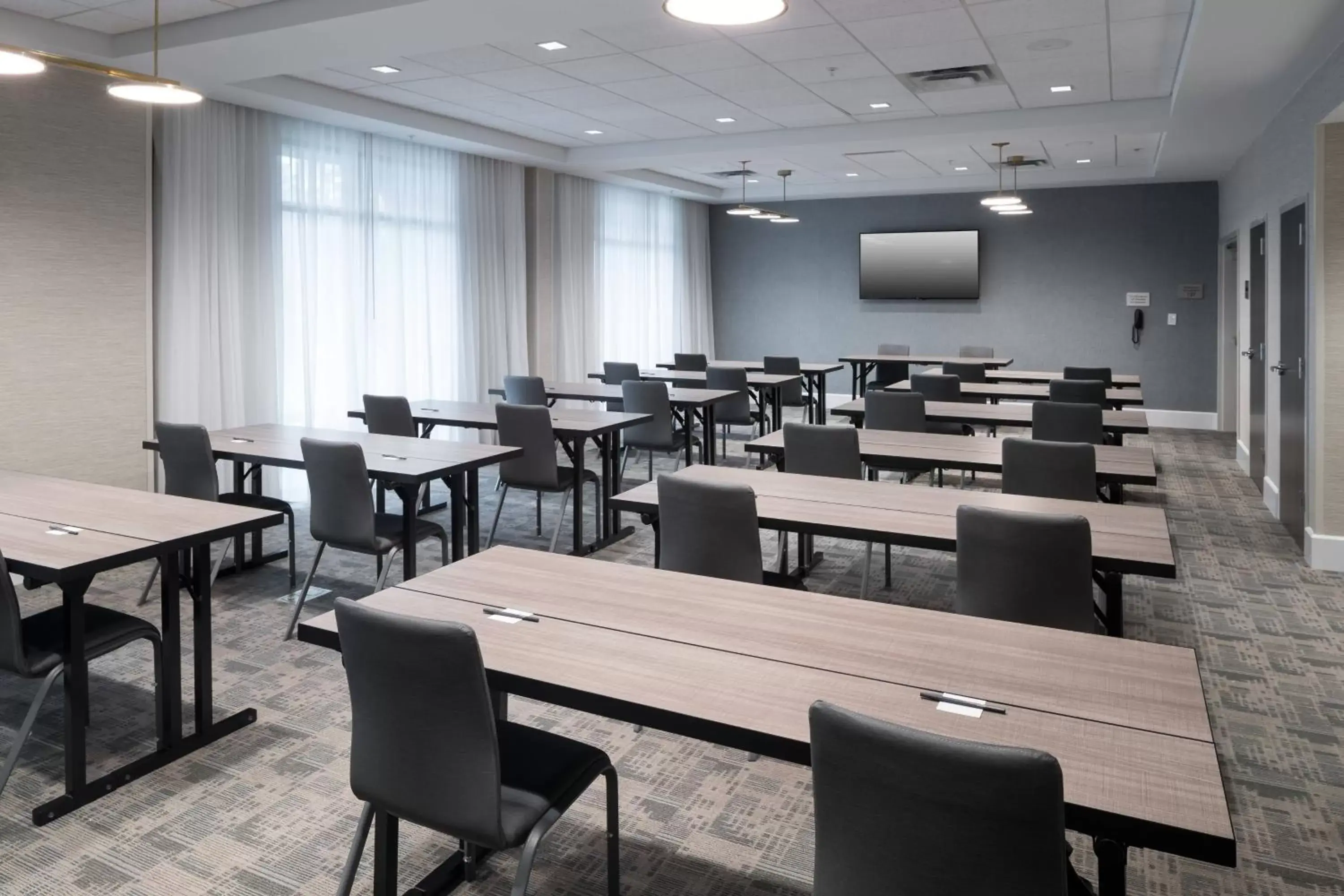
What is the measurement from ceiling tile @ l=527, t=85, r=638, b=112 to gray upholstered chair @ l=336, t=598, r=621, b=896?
5639mm

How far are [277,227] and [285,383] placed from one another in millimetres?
1151

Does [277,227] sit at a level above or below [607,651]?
above

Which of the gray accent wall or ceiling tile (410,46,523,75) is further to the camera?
the gray accent wall

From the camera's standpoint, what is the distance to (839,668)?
76.1 inches

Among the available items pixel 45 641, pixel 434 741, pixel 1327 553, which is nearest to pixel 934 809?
pixel 434 741

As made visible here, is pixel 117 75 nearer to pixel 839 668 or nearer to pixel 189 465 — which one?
pixel 189 465

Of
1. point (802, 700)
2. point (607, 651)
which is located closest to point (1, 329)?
point (607, 651)

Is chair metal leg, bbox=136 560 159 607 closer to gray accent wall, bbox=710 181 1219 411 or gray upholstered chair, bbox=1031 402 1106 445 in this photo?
gray upholstered chair, bbox=1031 402 1106 445

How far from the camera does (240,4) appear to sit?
15.8ft

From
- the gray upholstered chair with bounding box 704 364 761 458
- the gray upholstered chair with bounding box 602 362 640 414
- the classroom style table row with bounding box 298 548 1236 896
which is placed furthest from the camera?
the gray upholstered chair with bounding box 602 362 640 414

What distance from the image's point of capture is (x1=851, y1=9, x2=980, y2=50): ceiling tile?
203 inches

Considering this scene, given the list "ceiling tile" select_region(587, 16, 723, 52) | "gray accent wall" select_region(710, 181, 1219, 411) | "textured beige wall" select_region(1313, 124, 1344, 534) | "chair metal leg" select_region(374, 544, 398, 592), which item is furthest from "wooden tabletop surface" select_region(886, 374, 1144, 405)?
"gray accent wall" select_region(710, 181, 1219, 411)

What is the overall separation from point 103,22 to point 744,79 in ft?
12.5

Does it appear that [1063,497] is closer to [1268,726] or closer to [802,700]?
[1268,726]
